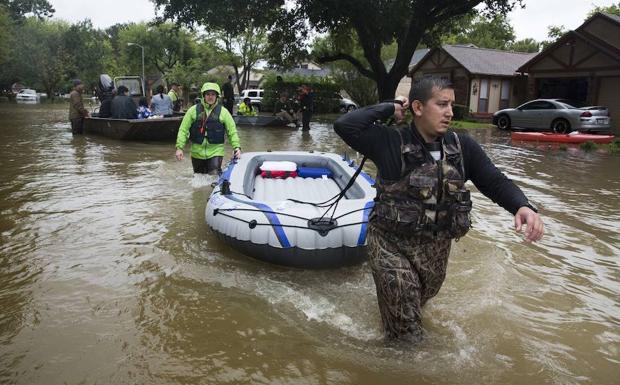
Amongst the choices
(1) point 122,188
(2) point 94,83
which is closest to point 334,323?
(1) point 122,188

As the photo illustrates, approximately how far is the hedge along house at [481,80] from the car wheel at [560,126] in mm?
7745

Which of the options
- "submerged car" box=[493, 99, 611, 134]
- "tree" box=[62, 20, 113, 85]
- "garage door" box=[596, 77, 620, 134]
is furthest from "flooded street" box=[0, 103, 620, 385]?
"tree" box=[62, 20, 113, 85]

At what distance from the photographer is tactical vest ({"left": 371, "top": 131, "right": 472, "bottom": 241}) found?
2.89m

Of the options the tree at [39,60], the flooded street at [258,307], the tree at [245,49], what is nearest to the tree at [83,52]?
the tree at [39,60]

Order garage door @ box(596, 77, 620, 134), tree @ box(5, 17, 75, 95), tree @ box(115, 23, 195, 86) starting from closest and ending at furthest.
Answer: garage door @ box(596, 77, 620, 134) → tree @ box(5, 17, 75, 95) → tree @ box(115, 23, 195, 86)

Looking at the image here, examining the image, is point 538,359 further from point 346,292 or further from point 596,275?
point 596,275

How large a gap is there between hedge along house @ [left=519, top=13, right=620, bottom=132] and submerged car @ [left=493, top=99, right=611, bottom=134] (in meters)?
2.00

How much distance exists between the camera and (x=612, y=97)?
20312mm

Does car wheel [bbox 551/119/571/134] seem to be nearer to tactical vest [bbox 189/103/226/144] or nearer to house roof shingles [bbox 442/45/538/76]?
house roof shingles [bbox 442/45/538/76]

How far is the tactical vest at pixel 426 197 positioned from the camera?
114 inches

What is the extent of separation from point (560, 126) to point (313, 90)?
1529 cm

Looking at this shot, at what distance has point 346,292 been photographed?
4.61m

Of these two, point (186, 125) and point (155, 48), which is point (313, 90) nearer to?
point (186, 125)

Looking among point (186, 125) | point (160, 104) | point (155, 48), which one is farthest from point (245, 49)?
point (186, 125)
